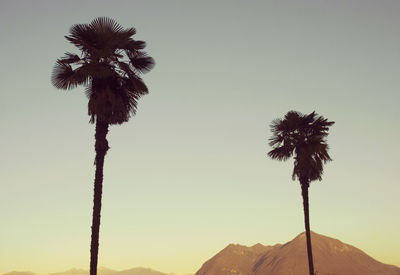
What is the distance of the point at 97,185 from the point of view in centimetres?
2103

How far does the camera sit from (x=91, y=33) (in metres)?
21.7

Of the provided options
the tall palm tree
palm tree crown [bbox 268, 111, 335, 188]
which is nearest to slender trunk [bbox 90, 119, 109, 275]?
the tall palm tree

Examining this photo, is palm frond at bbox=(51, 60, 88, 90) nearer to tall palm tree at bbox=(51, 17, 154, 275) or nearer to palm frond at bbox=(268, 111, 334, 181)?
tall palm tree at bbox=(51, 17, 154, 275)

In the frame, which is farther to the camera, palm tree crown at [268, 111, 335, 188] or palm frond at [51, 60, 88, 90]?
palm tree crown at [268, 111, 335, 188]

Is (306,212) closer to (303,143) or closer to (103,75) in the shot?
(303,143)

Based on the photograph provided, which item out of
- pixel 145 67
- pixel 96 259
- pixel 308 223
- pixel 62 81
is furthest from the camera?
pixel 308 223

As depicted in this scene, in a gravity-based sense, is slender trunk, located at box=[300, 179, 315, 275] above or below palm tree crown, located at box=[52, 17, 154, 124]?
below

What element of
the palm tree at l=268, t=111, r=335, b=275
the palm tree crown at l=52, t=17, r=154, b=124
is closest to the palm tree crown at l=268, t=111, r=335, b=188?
the palm tree at l=268, t=111, r=335, b=275

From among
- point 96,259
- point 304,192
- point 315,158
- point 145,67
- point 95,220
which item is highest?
point 145,67

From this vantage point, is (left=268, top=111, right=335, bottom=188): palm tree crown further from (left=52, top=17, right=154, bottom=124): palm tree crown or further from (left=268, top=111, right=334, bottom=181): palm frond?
(left=52, top=17, right=154, bottom=124): palm tree crown

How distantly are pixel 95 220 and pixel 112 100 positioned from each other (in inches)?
232

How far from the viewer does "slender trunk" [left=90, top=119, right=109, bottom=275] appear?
65.5 feet

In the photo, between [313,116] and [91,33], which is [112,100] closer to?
[91,33]

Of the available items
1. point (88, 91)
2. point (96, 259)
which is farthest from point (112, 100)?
point (96, 259)
